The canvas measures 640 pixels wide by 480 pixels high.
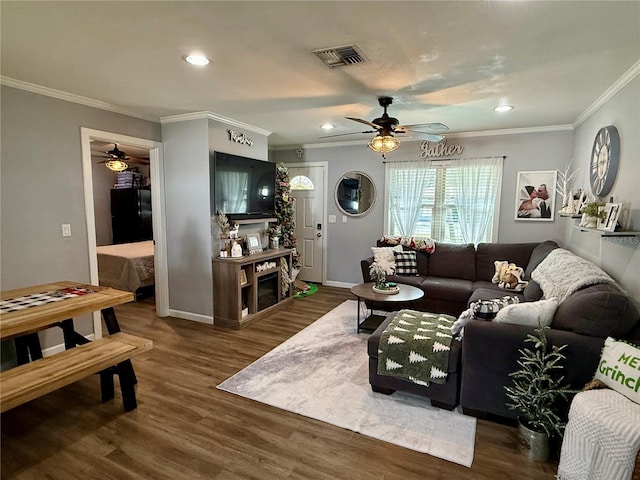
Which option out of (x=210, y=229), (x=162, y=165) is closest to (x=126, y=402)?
(x=210, y=229)

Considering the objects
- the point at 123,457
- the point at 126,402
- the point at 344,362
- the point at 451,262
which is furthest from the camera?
the point at 451,262

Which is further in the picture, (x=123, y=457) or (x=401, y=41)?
(x=401, y=41)

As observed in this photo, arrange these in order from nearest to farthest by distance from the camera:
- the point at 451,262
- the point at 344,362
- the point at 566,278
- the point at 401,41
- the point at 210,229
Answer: the point at 401,41
the point at 566,278
the point at 344,362
the point at 210,229
the point at 451,262

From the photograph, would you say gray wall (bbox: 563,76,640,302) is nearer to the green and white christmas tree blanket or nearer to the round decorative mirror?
the green and white christmas tree blanket

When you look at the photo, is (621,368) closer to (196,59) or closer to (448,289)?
(448,289)

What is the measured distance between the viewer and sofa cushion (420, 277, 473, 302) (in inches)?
162

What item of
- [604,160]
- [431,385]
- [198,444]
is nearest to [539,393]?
[431,385]

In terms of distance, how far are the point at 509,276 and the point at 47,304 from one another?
181 inches

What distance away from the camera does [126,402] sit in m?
2.45

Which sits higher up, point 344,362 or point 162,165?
point 162,165

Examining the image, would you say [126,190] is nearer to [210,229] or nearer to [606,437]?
[210,229]

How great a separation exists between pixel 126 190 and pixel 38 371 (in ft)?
20.8

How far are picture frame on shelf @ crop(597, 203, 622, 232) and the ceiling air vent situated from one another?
2.14m

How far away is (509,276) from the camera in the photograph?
4.14 m
